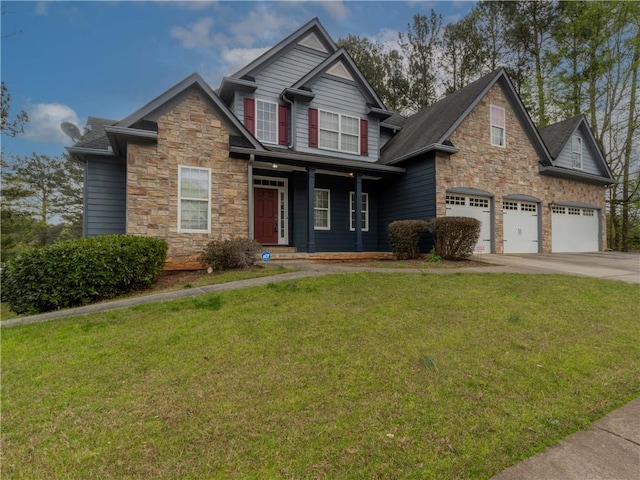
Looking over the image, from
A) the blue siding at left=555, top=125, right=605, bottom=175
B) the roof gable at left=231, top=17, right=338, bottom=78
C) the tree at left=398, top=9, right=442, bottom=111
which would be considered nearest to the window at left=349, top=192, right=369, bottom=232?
the roof gable at left=231, top=17, right=338, bottom=78

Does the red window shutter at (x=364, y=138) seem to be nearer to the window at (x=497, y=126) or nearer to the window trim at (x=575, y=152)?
the window at (x=497, y=126)

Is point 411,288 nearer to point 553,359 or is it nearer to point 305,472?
point 553,359

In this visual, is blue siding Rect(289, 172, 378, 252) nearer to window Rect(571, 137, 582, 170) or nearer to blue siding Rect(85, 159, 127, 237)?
blue siding Rect(85, 159, 127, 237)

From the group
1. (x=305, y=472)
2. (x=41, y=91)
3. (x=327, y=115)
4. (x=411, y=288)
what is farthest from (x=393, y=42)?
(x=305, y=472)

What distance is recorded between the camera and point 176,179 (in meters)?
9.27

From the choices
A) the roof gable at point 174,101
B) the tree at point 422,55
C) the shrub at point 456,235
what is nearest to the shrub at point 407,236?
the shrub at point 456,235

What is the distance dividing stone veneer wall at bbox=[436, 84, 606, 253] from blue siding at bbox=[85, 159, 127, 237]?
10.5 m

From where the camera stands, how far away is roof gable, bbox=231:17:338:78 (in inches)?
473

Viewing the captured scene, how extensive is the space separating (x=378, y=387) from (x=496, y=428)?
0.86 m

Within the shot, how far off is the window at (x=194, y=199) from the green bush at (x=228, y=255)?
102 centimetres

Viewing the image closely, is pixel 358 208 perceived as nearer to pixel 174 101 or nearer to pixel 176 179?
pixel 176 179

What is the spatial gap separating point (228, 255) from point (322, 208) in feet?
17.3

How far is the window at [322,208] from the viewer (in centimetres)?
1288

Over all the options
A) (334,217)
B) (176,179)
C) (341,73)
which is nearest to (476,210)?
(334,217)
